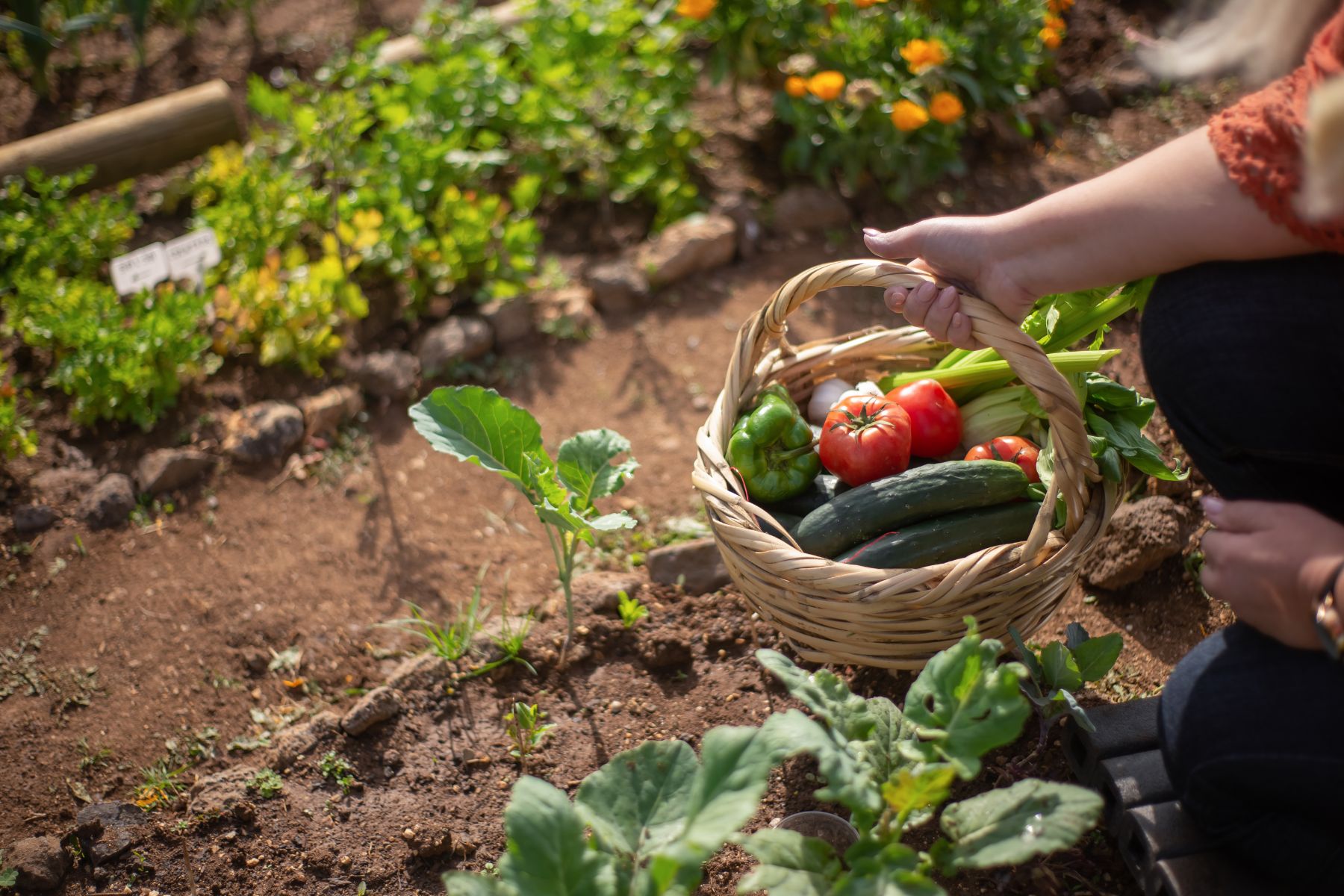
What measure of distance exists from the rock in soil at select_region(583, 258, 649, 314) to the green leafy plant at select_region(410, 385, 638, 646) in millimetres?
1615

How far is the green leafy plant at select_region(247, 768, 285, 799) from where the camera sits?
222 cm

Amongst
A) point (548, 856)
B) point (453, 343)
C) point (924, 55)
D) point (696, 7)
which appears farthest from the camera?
point (696, 7)

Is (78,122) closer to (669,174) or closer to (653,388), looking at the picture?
(669,174)

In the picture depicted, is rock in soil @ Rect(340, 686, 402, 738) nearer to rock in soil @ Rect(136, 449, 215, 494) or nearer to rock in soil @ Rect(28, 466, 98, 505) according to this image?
rock in soil @ Rect(136, 449, 215, 494)

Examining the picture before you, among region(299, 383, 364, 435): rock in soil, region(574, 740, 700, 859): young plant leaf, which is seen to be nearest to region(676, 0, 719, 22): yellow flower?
region(299, 383, 364, 435): rock in soil

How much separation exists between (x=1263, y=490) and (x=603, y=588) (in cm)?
158

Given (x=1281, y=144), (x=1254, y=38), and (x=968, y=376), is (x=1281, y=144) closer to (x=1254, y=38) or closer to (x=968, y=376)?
(x=1254, y=38)

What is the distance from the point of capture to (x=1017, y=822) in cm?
148

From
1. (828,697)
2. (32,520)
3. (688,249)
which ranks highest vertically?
(828,697)

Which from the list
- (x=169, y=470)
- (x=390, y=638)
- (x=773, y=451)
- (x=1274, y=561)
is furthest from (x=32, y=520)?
(x=1274, y=561)

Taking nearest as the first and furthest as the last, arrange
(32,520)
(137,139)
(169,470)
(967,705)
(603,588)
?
(967,705), (603,588), (32,520), (169,470), (137,139)

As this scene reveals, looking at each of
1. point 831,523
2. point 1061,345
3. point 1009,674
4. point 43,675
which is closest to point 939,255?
point 1061,345

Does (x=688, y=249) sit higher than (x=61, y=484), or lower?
higher

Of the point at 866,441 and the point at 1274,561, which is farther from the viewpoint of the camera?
the point at 866,441
